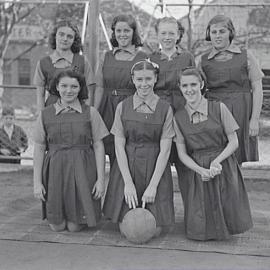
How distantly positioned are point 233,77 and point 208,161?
88 centimetres

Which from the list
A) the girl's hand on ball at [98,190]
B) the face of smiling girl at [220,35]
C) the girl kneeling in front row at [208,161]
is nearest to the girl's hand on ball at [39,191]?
the girl's hand on ball at [98,190]

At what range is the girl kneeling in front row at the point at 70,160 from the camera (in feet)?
16.0

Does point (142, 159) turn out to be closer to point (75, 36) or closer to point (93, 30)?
point (75, 36)

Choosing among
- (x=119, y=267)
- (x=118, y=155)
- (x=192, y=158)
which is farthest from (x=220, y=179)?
(x=119, y=267)

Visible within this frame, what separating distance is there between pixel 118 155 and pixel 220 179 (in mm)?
827

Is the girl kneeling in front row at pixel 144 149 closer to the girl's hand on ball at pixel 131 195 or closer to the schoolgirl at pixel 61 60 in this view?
the girl's hand on ball at pixel 131 195

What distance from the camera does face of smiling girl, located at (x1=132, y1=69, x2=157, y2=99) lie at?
4.64 metres

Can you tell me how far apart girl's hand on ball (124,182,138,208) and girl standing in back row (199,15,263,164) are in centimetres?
116

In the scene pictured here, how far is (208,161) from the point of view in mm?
4668

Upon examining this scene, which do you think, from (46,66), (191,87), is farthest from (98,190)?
(46,66)

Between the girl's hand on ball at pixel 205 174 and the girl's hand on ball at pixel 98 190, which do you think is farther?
the girl's hand on ball at pixel 98 190

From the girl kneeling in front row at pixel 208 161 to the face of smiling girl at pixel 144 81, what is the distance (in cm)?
23

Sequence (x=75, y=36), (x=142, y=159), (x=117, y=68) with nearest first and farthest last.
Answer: (x=142, y=159), (x=117, y=68), (x=75, y=36)

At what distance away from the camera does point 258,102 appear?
523 cm
